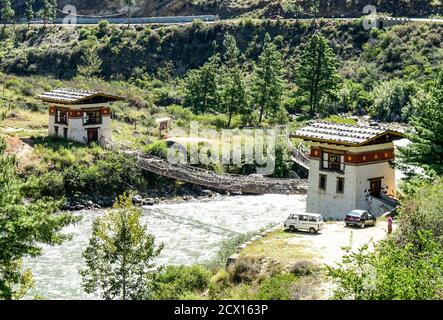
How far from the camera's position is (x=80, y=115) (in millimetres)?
61844

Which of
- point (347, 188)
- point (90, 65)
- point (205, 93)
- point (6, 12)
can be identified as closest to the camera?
point (347, 188)

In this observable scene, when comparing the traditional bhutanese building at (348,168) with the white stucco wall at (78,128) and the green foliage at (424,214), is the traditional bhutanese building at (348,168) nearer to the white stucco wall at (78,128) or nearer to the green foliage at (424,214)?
the green foliage at (424,214)

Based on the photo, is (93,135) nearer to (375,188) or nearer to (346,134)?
(346,134)

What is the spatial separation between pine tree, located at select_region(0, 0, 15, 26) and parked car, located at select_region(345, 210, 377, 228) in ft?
295

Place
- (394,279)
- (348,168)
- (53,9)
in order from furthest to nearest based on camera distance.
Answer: (53,9) < (348,168) < (394,279)

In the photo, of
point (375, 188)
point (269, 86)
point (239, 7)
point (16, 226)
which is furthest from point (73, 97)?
point (239, 7)

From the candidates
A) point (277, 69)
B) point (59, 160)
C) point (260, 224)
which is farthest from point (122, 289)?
point (277, 69)

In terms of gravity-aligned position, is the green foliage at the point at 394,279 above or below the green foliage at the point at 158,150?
above

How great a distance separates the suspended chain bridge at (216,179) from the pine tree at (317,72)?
23.5 m

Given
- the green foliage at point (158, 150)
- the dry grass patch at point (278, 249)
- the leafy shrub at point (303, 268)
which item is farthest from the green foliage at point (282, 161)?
the leafy shrub at point (303, 268)

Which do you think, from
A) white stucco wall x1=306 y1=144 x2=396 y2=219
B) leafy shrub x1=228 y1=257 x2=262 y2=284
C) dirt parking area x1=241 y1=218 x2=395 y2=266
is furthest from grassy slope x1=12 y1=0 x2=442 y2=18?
leafy shrub x1=228 y1=257 x2=262 y2=284

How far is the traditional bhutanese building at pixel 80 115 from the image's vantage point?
61562mm

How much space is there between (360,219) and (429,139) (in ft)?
20.3

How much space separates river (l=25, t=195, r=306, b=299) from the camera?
123 feet
